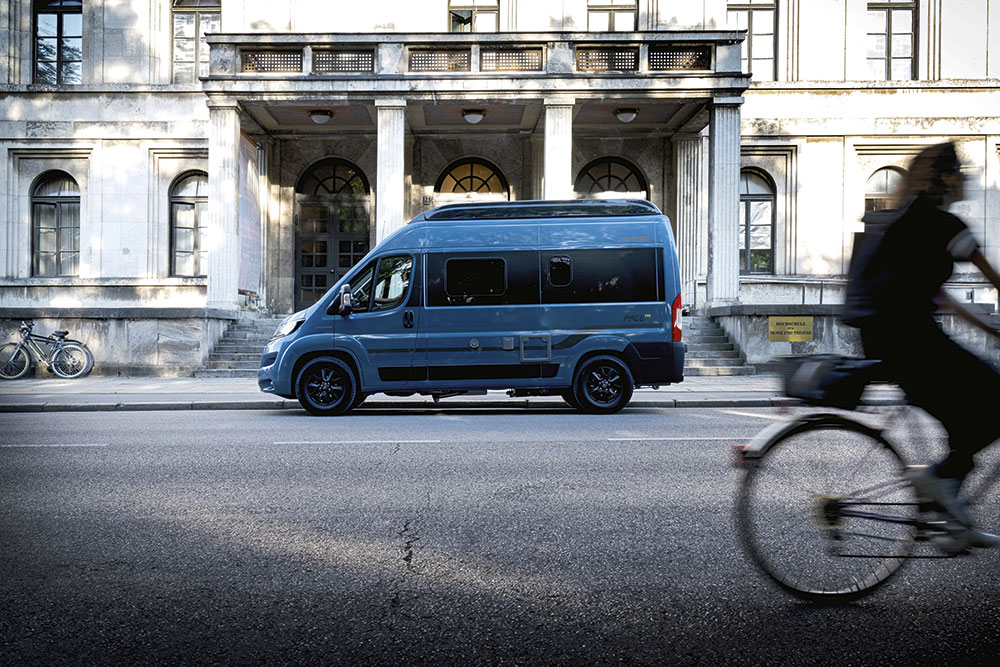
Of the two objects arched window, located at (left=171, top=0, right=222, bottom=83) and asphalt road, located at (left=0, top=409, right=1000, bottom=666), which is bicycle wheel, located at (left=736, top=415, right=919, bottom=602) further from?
arched window, located at (left=171, top=0, right=222, bottom=83)

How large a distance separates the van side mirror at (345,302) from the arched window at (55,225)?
17328 millimetres

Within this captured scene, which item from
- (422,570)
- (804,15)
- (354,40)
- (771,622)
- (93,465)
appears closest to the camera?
(771,622)

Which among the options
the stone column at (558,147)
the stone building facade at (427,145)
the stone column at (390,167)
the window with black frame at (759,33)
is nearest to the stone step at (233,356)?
the stone column at (390,167)

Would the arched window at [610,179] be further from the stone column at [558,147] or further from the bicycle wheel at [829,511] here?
the bicycle wheel at [829,511]

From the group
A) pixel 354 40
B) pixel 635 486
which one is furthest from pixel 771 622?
pixel 354 40

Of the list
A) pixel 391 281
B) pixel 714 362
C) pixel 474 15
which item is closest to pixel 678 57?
pixel 474 15

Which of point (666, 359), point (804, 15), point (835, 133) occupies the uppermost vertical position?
point (804, 15)

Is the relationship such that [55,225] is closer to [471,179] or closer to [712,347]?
[471,179]

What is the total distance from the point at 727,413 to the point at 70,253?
21.5 metres

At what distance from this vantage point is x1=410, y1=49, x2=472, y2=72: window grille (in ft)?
62.5

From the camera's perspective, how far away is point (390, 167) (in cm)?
1869

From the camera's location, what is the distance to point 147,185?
23484 millimetres

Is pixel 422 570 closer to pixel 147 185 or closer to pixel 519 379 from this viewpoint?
pixel 519 379

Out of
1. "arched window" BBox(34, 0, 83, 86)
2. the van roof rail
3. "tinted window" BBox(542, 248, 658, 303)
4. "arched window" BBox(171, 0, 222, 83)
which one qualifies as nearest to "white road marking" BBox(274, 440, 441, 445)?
"tinted window" BBox(542, 248, 658, 303)
